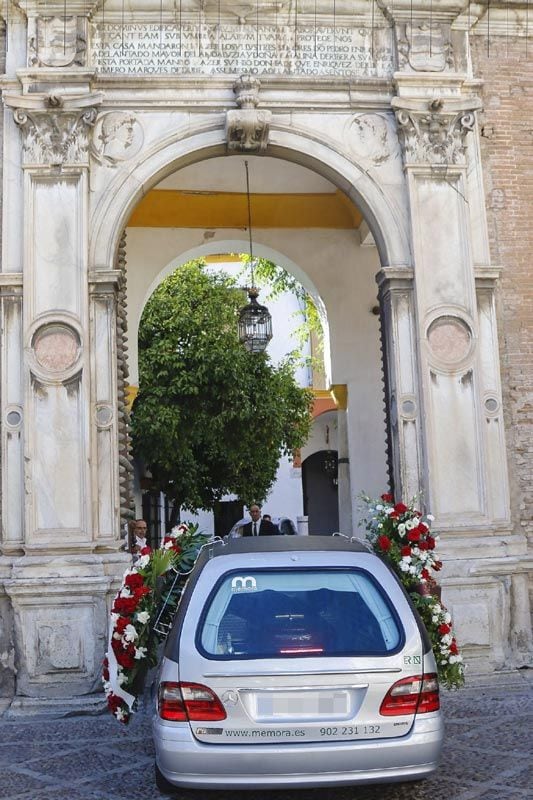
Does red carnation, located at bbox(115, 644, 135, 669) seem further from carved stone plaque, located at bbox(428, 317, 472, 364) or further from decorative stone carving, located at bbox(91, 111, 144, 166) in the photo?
decorative stone carving, located at bbox(91, 111, 144, 166)

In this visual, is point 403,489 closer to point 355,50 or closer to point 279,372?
point 355,50

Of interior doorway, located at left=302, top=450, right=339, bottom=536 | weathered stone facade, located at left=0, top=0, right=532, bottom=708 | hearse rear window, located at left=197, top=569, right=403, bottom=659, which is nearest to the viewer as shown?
hearse rear window, located at left=197, top=569, right=403, bottom=659

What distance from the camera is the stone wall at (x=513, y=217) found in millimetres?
9414

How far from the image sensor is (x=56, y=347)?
348 inches

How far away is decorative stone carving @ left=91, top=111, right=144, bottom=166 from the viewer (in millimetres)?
9359

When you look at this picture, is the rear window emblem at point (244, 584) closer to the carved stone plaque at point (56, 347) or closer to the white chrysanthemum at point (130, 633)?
the white chrysanthemum at point (130, 633)

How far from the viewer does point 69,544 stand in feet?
27.8

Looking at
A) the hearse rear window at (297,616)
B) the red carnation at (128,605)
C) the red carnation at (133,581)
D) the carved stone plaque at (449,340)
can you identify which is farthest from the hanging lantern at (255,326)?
the hearse rear window at (297,616)

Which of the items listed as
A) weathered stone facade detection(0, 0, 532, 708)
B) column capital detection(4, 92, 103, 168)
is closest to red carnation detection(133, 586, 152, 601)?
weathered stone facade detection(0, 0, 532, 708)

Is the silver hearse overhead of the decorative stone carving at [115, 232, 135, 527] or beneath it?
beneath

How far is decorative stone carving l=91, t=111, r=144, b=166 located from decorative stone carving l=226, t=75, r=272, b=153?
3.07 ft

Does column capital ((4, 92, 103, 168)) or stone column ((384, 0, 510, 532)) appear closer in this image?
stone column ((384, 0, 510, 532))

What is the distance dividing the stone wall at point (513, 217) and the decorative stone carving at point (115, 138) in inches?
144

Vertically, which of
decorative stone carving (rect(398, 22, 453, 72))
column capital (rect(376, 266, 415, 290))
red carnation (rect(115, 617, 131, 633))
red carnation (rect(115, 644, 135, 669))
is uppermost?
decorative stone carving (rect(398, 22, 453, 72))
